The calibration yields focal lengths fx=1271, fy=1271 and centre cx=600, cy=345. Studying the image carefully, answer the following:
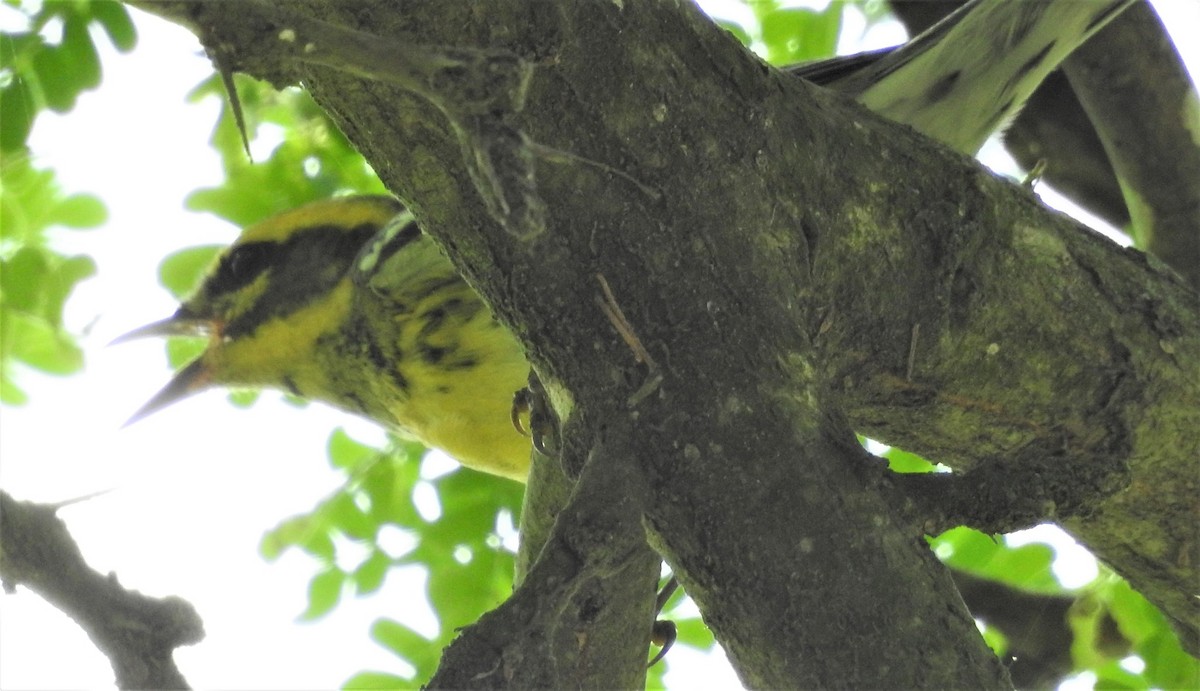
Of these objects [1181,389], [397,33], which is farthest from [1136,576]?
[397,33]

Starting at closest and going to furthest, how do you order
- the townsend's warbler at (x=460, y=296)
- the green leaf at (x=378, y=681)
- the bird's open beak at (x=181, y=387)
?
the green leaf at (x=378, y=681) → the townsend's warbler at (x=460, y=296) → the bird's open beak at (x=181, y=387)

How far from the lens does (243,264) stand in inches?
124

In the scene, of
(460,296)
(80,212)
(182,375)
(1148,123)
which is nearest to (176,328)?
(182,375)

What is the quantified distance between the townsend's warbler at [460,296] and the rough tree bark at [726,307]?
0.76 meters

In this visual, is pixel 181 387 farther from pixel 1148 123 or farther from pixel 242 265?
pixel 1148 123

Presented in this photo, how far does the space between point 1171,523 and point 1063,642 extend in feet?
1.35

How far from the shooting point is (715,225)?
147 cm

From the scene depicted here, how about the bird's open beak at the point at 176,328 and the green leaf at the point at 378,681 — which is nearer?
the green leaf at the point at 378,681

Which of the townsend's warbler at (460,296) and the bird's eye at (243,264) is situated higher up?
Answer: the bird's eye at (243,264)

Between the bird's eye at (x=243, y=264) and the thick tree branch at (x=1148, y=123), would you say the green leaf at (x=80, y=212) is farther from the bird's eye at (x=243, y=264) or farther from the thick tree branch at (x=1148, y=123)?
the thick tree branch at (x=1148, y=123)

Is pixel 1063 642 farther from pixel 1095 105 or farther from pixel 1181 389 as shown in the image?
pixel 1095 105

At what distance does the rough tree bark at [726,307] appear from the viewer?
4.05ft

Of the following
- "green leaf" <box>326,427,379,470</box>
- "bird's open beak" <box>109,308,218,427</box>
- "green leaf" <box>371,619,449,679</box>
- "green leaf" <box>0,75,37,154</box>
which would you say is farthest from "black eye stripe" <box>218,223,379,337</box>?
"green leaf" <box>371,619,449,679</box>

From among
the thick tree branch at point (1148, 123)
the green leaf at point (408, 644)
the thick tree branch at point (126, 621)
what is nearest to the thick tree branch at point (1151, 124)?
the thick tree branch at point (1148, 123)
